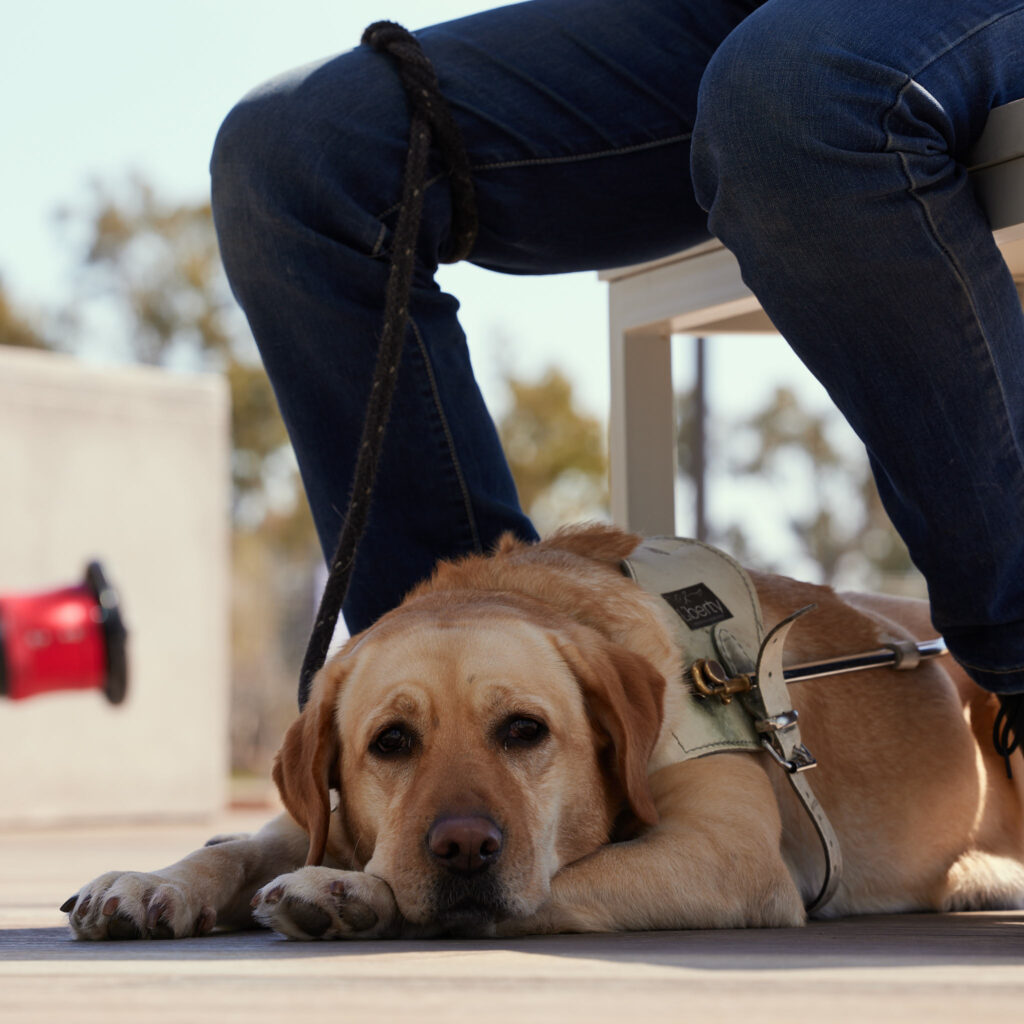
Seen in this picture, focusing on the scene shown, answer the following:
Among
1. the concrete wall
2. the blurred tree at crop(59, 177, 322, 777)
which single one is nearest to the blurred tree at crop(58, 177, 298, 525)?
the blurred tree at crop(59, 177, 322, 777)

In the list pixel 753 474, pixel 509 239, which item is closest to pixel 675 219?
pixel 509 239

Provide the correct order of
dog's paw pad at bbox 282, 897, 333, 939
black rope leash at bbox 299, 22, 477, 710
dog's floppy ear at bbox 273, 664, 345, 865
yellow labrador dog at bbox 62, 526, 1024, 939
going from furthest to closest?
black rope leash at bbox 299, 22, 477, 710
dog's floppy ear at bbox 273, 664, 345, 865
yellow labrador dog at bbox 62, 526, 1024, 939
dog's paw pad at bbox 282, 897, 333, 939

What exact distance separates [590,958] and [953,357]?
1.08 meters

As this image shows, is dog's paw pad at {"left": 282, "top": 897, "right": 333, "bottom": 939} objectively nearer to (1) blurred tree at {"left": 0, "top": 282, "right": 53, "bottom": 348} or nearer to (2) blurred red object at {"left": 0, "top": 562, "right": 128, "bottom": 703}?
(2) blurred red object at {"left": 0, "top": 562, "right": 128, "bottom": 703}

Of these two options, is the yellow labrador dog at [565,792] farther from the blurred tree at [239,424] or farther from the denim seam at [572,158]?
the blurred tree at [239,424]

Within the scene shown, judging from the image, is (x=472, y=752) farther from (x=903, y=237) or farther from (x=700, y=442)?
(x=700, y=442)

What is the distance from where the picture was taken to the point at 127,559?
36.4 ft

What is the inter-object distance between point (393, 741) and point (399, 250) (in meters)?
0.90

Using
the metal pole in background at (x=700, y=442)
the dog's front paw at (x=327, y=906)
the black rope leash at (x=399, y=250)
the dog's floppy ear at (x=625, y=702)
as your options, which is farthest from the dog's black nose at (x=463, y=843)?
the metal pole in background at (x=700, y=442)

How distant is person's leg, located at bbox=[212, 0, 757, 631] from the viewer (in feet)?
9.07

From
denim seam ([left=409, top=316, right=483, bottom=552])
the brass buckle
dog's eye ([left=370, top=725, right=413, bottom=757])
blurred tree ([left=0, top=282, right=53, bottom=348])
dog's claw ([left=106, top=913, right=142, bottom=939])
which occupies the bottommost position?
dog's claw ([left=106, top=913, right=142, bottom=939])

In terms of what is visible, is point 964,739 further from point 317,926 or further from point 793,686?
point 317,926

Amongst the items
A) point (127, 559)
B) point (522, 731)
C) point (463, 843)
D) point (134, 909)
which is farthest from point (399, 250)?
point (127, 559)

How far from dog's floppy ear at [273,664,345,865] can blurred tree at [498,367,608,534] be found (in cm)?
2509
